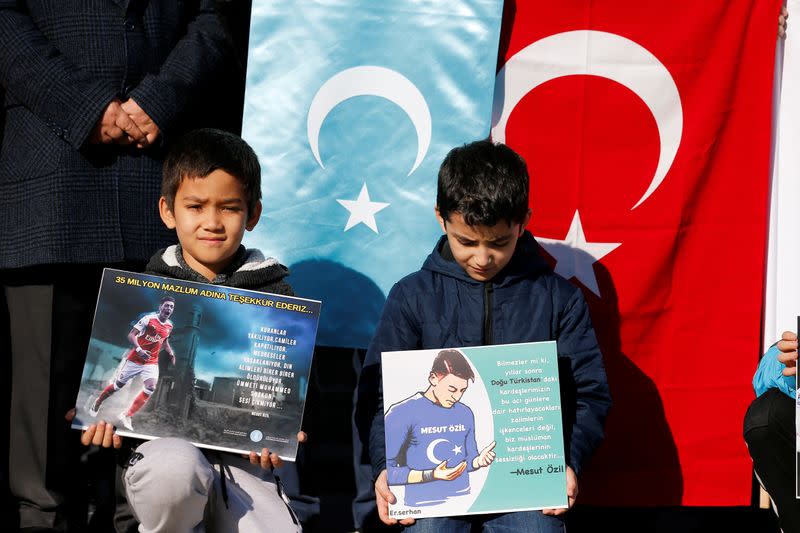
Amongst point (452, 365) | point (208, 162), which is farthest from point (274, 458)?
point (208, 162)

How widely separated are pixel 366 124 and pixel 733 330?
5.21ft

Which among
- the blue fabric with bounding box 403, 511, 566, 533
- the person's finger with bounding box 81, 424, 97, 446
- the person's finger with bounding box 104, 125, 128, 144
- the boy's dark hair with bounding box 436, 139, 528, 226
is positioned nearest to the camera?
the person's finger with bounding box 81, 424, 97, 446

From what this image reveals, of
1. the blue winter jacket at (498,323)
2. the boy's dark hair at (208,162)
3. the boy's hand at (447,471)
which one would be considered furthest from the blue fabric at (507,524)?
the boy's dark hair at (208,162)

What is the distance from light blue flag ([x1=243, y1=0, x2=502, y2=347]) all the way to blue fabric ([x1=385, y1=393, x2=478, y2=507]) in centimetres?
82

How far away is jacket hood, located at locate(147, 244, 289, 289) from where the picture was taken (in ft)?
9.77

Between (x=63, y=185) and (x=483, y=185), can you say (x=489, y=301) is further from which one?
(x=63, y=185)

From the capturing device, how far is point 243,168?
3.09 m

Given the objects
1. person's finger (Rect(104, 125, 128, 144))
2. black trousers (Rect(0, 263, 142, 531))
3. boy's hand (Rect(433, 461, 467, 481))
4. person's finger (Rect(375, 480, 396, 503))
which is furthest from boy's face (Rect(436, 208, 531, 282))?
black trousers (Rect(0, 263, 142, 531))

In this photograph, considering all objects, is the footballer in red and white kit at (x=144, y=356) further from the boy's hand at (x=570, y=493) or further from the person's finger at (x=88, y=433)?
the boy's hand at (x=570, y=493)

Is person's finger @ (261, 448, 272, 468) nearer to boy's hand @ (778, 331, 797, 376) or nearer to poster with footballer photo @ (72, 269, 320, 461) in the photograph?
poster with footballer photo @ (72, 269, 320, 461)

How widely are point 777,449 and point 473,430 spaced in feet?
3.44

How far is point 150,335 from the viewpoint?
2770mm

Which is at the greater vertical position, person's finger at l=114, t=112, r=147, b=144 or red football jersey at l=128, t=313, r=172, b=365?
person's finger at l=114, t=112, r=147, b=144

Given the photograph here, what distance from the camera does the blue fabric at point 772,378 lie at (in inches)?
123
